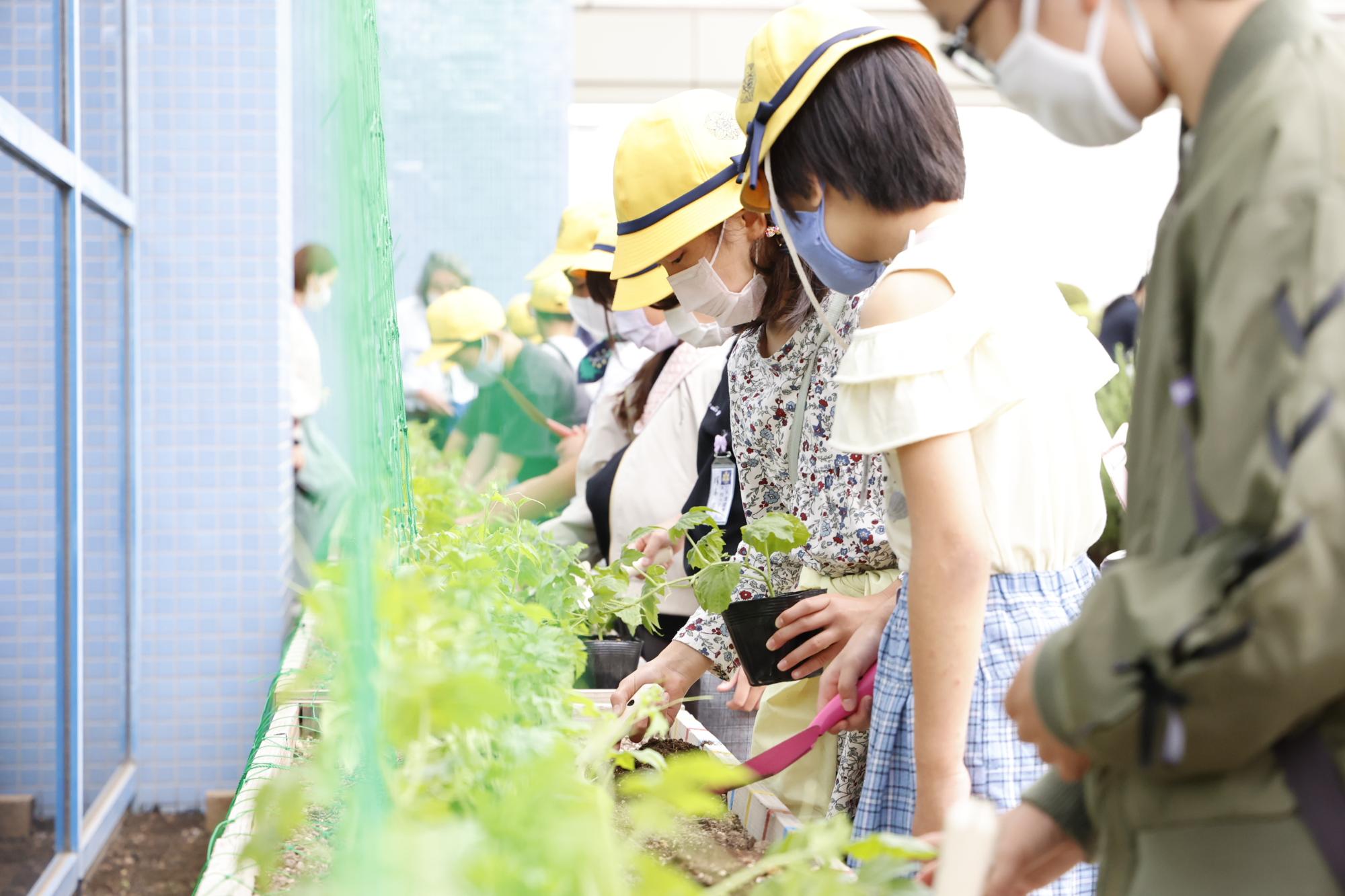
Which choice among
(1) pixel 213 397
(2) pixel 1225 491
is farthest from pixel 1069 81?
(1) pixel 213 397

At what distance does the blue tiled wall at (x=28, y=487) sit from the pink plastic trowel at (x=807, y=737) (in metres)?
2.27

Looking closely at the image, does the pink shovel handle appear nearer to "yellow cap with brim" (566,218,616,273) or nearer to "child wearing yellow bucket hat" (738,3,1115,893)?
"child wearing yellow bucket hat" (738,3,1115,893)

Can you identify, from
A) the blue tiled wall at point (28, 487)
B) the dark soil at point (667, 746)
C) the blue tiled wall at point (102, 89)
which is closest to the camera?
the dark soil at point (667, 746)

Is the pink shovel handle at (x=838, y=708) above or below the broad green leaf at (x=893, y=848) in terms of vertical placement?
below

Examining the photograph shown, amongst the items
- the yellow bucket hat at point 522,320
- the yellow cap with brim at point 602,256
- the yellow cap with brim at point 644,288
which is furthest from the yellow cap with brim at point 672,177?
the yellow bucket hat at point 522,320

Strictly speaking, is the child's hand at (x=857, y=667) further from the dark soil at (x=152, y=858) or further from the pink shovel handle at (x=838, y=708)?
the dark soil at (x=152, y=858)

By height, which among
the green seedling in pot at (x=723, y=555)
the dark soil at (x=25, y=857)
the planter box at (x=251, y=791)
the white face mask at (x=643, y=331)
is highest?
the white face mask at (x=643, y=331)

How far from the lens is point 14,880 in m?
2.85

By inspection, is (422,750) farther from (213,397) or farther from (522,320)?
(522,320)

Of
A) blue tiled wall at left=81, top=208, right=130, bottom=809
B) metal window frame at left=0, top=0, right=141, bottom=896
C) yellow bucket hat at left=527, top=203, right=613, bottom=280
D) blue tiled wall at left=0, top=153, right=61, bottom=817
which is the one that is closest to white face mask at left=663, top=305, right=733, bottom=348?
yellow bucket hat at left=527, top=203, right=613, bottom=280

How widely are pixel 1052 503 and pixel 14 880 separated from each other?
9.05 feet

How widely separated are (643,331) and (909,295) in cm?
221

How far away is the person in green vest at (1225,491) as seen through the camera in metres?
0.51

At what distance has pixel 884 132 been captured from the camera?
1.18m
